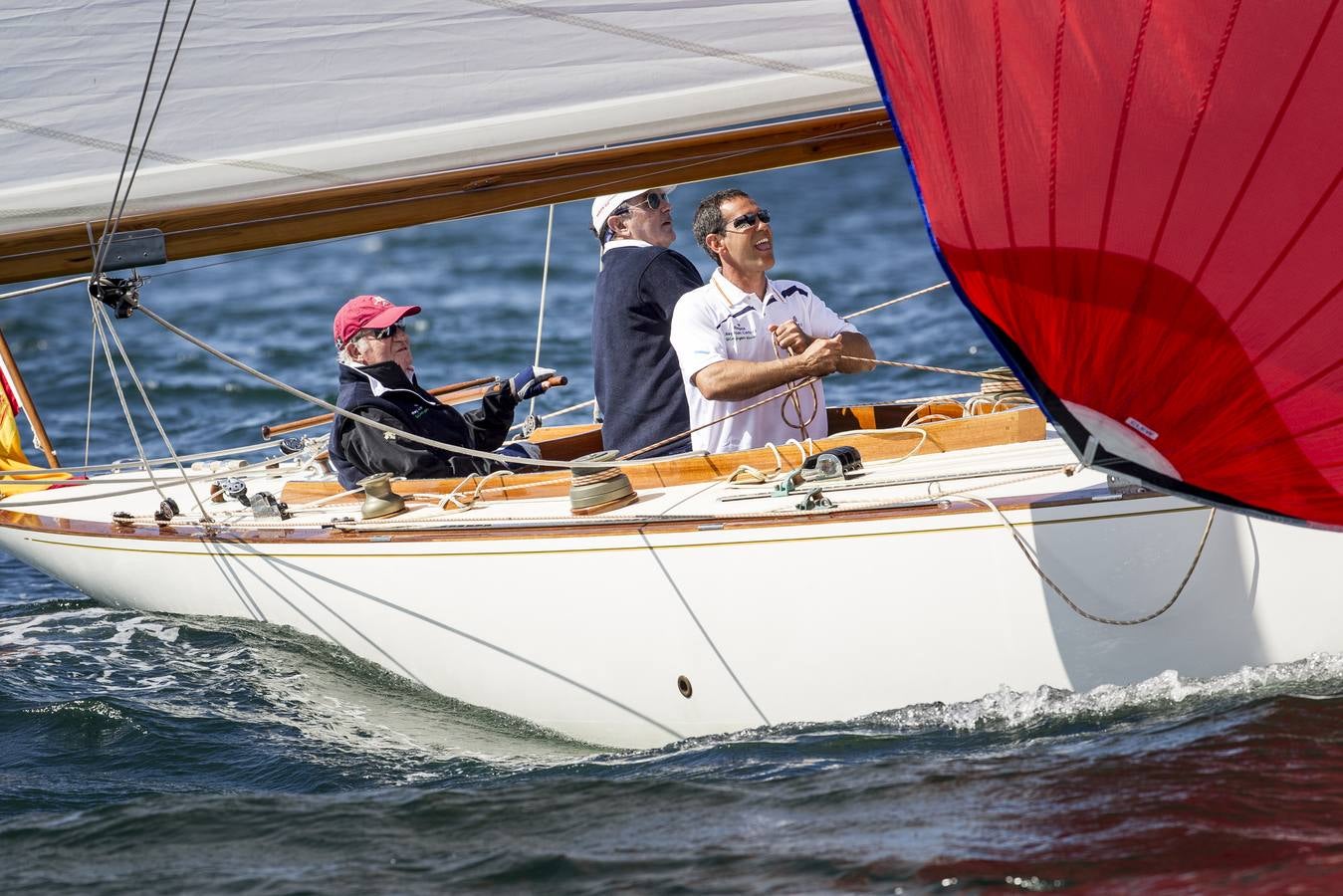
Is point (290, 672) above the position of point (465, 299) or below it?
below

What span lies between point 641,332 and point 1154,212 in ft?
6.29

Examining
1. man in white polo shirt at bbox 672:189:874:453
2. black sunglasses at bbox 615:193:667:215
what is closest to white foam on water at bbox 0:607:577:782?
man in white polo shirt at bbox 672:189:874:453

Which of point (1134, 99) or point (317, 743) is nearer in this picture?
point (1134, 99)

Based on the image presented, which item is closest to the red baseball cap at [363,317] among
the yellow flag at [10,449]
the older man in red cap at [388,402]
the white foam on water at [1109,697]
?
the older man in red cap at [388,402]

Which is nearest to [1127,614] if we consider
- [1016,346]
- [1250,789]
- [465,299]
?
[1250,789]

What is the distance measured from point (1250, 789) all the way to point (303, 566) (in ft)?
8.46

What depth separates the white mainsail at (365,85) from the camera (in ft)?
12.2

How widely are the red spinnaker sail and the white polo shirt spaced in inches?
45.7

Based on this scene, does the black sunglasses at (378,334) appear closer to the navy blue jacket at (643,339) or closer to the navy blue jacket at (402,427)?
the navy blue jacket at (402,427)

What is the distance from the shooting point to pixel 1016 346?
3.01 meters

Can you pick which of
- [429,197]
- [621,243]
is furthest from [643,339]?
[429,197]

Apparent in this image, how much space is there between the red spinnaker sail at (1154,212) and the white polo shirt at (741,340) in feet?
3.81

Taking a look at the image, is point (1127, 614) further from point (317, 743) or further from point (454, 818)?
point (317, 743)

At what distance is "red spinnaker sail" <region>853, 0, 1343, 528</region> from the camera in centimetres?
278
